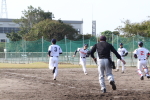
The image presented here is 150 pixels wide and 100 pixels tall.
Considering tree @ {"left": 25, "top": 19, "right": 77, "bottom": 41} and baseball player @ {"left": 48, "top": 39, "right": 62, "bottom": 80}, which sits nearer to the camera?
baseball player @ {"left": 48, "top": 39, "right": 62, "bottom": 80}

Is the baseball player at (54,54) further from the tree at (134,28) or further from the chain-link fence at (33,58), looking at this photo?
the tree at (134,28)

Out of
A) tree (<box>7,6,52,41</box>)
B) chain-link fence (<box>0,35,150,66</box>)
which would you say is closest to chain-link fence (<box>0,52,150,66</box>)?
chain-link fence (<box>0,35,150,66</box>)

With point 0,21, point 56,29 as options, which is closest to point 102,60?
point 56,29

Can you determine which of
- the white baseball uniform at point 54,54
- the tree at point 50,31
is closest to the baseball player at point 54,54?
the white baseball uniform at point 54,54

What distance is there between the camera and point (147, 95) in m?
11.0

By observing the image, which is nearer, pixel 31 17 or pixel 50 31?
pixel 50 31

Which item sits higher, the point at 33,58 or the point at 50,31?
the point at 50,31

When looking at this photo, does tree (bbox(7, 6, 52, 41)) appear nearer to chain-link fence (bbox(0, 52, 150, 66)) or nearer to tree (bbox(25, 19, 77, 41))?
tree (bbox(25, 19, 77, 41))

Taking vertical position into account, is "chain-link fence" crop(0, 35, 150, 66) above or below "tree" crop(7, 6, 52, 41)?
below

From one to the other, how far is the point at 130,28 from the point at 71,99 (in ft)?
146

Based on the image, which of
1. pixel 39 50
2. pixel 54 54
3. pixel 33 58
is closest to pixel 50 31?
pixel 39 50

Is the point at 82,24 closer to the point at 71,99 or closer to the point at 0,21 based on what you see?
the point at 0,21

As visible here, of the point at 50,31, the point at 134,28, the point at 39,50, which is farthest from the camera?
the point at 50,31

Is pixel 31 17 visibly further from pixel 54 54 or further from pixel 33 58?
pixel 54 54
